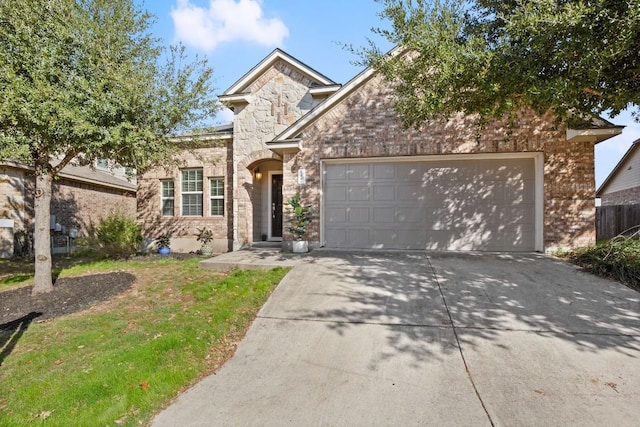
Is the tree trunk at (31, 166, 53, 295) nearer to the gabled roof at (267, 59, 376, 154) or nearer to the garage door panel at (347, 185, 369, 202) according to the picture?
the gabled roof at (267, 59, 376, 154)

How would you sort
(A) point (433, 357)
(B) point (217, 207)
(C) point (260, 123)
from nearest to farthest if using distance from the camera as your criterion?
1. (A) point (433, 357)
2. (C) point (260, 123)
3. (B) point (217, 207)

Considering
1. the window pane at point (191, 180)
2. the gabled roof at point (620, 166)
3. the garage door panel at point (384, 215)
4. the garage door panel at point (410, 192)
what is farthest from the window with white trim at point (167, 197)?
the gabled roof at point (620, 166)

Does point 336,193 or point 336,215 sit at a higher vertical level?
point 336,193

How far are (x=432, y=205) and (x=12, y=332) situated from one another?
8.72 metres

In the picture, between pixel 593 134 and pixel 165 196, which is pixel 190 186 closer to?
pixel 165 196

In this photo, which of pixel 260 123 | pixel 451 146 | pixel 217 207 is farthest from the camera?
pixel 217 207

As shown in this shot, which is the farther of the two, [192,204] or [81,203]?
[81,203]

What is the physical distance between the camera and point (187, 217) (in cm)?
1224

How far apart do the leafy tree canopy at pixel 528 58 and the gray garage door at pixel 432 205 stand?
3055 mm

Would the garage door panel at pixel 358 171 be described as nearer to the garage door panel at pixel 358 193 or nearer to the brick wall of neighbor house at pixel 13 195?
the garage door panel at pixel 358 193

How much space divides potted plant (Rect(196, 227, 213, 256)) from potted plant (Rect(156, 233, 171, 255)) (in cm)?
107

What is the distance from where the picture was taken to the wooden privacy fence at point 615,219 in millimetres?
9359

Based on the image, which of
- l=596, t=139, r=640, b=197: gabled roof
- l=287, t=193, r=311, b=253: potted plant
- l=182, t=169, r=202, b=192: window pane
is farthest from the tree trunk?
l=596, t=139, r=640, b=197: gabled roof

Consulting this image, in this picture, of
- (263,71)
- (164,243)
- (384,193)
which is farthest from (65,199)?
(384,193)
